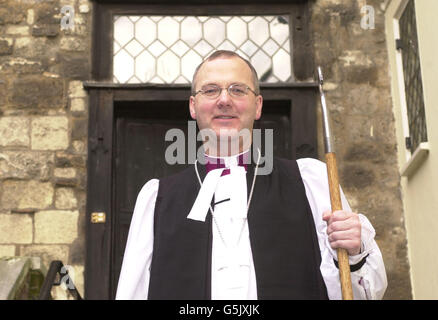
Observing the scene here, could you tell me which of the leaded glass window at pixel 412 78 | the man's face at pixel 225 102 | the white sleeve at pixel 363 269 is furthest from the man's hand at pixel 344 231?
the leaded glass window at pixel 412 78

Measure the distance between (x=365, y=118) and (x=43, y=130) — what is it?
278 centimetres

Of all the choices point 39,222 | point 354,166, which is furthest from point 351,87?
point 39,222

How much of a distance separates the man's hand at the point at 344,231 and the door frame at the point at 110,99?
347cm

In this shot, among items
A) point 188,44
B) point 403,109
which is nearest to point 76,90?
point 188,44

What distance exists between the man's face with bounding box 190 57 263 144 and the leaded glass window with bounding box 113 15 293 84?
3340 mm

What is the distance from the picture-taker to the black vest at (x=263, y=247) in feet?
8.70

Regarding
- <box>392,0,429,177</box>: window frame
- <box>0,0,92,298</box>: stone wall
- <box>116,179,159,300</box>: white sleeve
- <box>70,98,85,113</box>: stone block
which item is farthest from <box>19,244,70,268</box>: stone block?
<box>116,179,159,300</box>: white sleeve

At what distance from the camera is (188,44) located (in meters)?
6.43

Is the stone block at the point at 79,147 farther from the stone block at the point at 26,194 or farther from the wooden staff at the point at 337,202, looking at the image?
the wooden staff at the point at 337,202

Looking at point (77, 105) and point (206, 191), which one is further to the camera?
point (77, 105)

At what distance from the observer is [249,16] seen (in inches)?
257

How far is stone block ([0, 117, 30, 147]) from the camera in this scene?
19.5 ft

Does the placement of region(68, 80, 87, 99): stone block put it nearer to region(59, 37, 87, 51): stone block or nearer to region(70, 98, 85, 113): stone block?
region(70, 98, 85, 113): stone block

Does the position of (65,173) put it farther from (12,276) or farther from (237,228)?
(237,228)
